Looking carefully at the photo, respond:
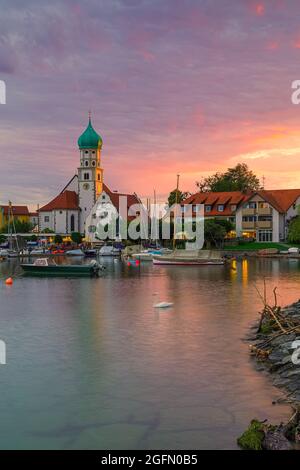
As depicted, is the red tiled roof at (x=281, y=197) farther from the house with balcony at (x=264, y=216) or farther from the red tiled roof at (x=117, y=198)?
the red tiled roof at (x=117, y=198)

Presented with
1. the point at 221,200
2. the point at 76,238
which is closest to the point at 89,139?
the point at 76,238

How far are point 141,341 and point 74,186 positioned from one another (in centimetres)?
12860

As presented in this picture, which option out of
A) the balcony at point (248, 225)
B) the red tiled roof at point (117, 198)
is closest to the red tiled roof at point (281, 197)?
the balcony at point (248, 225)

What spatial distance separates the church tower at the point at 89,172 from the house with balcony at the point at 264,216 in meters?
47.3

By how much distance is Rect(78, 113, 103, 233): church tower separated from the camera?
5851 inches

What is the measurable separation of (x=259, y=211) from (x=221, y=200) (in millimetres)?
10744

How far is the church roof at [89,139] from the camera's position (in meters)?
151

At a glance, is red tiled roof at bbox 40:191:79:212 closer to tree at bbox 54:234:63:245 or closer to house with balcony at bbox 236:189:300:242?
tree at bbox 54:234:63:245

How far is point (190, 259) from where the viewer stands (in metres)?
86.8

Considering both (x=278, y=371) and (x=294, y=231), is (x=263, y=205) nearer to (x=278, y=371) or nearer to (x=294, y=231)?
(x=294, y=231)

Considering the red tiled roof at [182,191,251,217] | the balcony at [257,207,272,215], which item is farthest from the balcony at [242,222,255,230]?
the red tiled roof at [182,191,251,217]

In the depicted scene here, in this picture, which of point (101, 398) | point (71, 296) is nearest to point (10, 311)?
point (71, 296)

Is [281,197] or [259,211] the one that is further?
[281,197]
